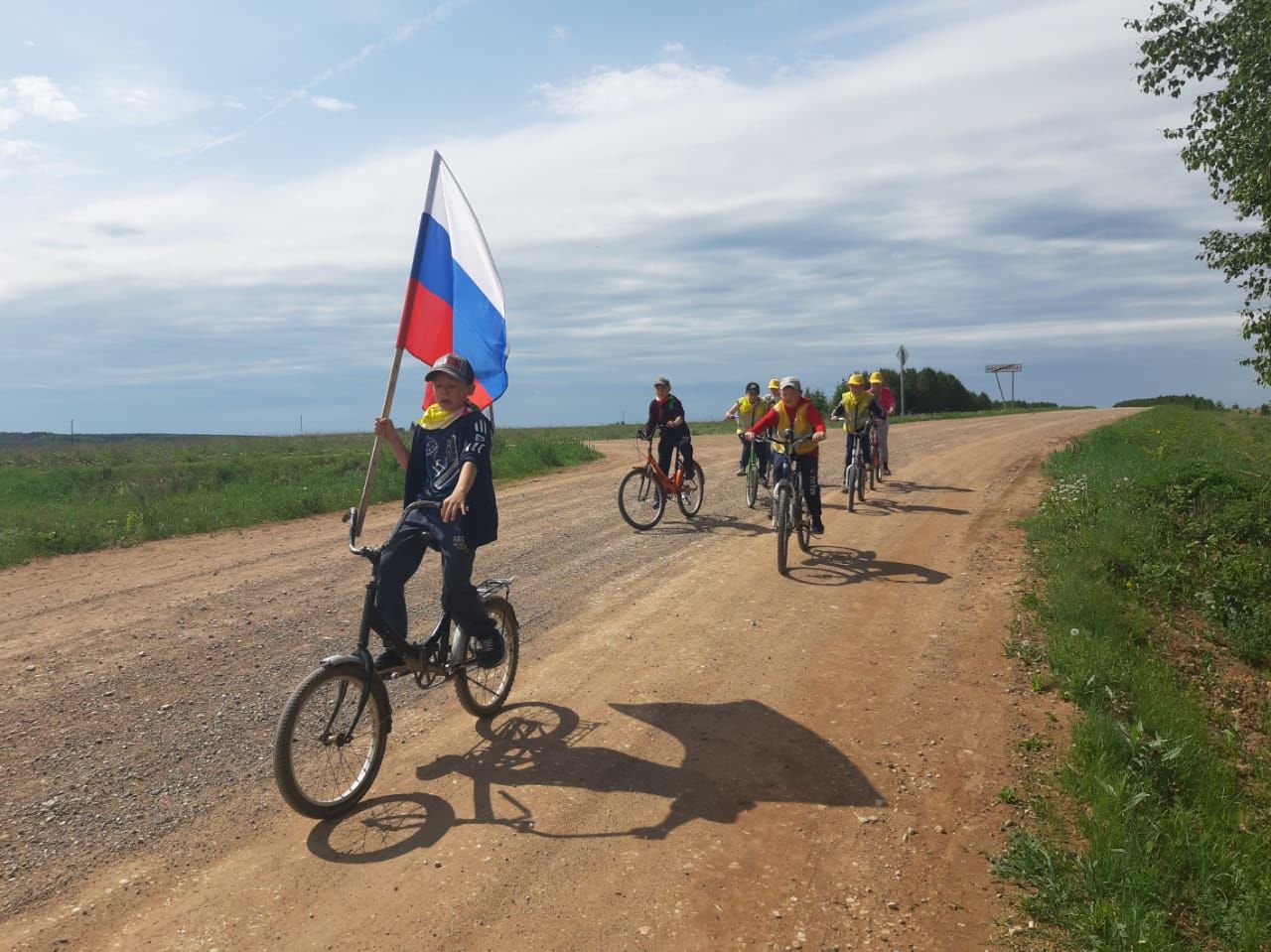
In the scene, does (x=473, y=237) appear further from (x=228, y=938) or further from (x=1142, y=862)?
(x=1142, y=862)

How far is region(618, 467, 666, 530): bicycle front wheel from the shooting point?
12.9 meters

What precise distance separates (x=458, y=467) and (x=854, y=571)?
6.01 meters

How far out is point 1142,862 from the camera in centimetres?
400

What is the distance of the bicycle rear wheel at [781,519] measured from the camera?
9711 mm

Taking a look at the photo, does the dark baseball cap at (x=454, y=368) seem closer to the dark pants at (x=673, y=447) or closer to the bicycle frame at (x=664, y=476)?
the bicycle frame at (x=664, y=476)

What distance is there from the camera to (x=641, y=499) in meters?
13.0

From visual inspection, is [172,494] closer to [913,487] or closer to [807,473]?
[807,473]

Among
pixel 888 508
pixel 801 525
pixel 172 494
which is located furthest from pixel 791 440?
pixel 172 494

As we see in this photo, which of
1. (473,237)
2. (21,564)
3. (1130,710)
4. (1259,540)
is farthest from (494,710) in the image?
(1259,540)

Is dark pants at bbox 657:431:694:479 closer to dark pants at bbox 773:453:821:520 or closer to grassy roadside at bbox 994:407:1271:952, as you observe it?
dark pants at bbox 773:453:821:520

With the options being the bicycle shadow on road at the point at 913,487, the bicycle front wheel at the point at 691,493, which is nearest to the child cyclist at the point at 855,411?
the bicycle shadow on road at the point at 913,487

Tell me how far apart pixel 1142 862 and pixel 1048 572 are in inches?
219

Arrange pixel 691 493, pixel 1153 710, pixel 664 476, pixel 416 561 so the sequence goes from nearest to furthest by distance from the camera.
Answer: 1. pixel 416 561
2. pixel 1153 710
3. pixel 664 476
4. pixel 691 493

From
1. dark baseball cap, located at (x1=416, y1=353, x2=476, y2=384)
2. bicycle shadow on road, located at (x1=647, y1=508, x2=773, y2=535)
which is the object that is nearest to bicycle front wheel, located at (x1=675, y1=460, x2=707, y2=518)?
bicycle shadow on road, located at (x1=647, y1=508, x2=773, y2=535)
